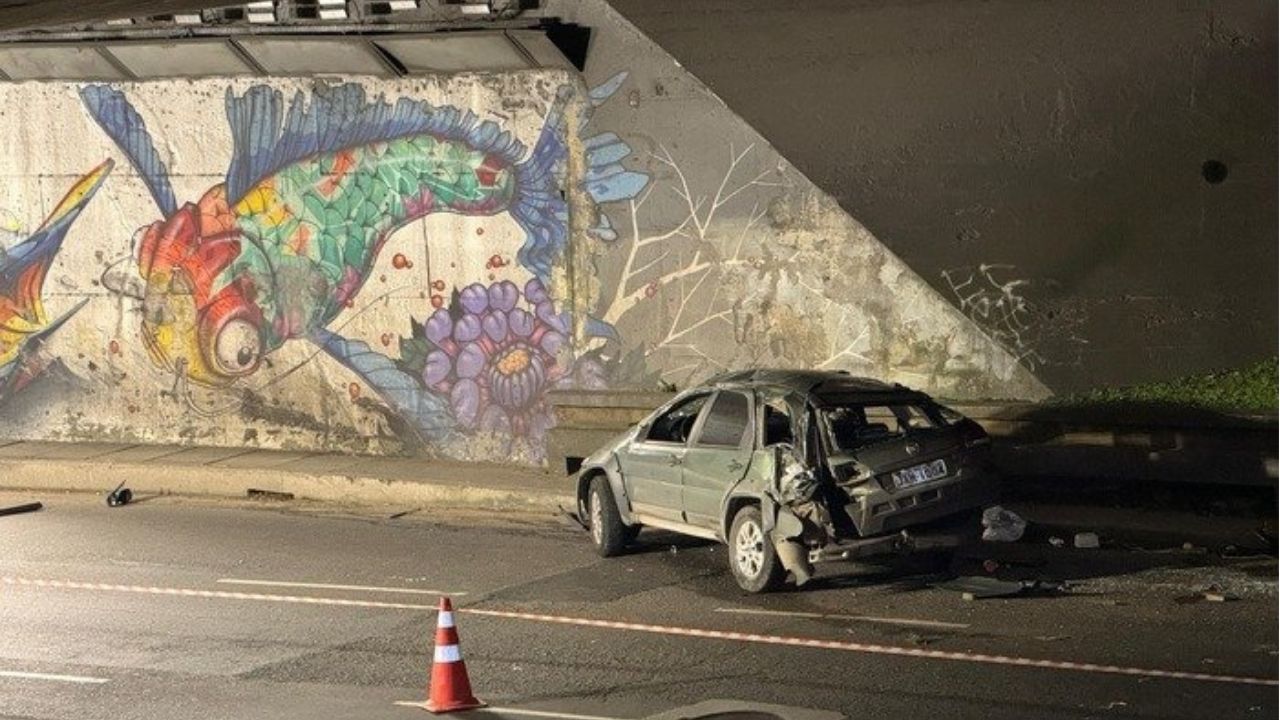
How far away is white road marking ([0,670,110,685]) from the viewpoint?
548 inches

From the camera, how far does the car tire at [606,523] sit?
60.3 ft

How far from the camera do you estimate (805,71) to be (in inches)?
869

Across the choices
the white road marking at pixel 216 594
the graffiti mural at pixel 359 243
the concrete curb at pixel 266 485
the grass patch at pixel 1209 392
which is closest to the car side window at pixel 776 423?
the white road marking at pixel 216 594

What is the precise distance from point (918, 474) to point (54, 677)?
6.26 m

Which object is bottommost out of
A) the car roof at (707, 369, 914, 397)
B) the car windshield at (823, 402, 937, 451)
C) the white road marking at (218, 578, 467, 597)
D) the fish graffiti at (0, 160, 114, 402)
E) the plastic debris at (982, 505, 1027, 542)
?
the white road marking at (218, 578, 467, 597)

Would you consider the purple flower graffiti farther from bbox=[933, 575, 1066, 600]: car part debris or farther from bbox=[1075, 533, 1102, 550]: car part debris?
bbox=[933, 575, 1066, 600]: car part debris

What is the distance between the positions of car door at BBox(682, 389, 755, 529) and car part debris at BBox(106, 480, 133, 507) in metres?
8.37

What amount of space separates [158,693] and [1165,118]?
37.6ft

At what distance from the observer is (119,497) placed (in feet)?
76.6

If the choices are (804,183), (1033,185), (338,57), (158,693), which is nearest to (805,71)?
(804,183)

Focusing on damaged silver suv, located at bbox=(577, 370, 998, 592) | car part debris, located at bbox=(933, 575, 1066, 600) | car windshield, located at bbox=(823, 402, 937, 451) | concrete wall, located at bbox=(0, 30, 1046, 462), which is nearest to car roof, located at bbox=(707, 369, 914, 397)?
damaged silver suv, located at bbox=(577, 370, 998, 592)

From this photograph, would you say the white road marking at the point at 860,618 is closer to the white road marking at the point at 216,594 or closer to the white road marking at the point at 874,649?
the white road marking at the point at 874,649

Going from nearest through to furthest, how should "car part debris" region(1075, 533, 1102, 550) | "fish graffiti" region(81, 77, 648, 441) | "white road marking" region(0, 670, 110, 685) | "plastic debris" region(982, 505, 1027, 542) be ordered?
"white road marking" region(0, 670, 110, 685), "car part debris" region(1075, 533, 1102, 550), "plastic debris" region(982, 505, 1027, 542), "fish graffiti" region(81, 77, 648, 441)

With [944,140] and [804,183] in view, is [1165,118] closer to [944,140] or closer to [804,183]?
[944,140]
